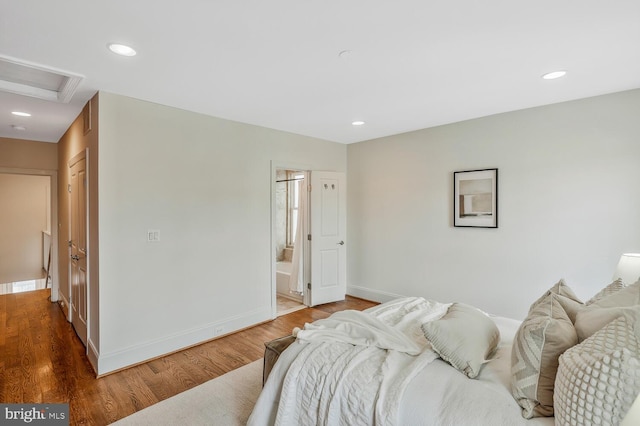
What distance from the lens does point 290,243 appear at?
6559mm

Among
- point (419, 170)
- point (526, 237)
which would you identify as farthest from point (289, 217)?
point (526, 237)

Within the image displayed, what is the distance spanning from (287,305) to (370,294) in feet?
4.15

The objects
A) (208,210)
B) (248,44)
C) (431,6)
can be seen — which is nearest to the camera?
(431,6)

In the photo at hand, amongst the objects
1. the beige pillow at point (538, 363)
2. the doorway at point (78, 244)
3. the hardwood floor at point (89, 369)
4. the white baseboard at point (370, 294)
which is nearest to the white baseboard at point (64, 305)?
the hardwood floor at point (89, 369)

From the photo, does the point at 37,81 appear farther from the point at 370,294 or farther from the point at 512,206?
the point at 512,206

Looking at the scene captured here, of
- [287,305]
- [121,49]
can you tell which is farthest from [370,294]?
[121,49]

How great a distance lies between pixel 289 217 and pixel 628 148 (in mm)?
4976

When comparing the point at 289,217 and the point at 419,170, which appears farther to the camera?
the point at 289,217

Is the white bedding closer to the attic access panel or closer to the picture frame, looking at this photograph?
the picture frame

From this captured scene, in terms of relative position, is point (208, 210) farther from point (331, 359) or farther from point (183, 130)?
point (331, 359)

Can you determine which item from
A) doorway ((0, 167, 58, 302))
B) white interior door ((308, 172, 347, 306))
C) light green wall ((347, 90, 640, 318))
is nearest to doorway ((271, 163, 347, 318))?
white interior door ((308, 172, 347, 306))

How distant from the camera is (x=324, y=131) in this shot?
14.4 ft

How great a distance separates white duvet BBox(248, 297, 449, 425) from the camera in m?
1.45

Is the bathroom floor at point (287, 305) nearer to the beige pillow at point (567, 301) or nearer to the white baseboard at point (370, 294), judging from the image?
the white baseboard at point (370, 294)
